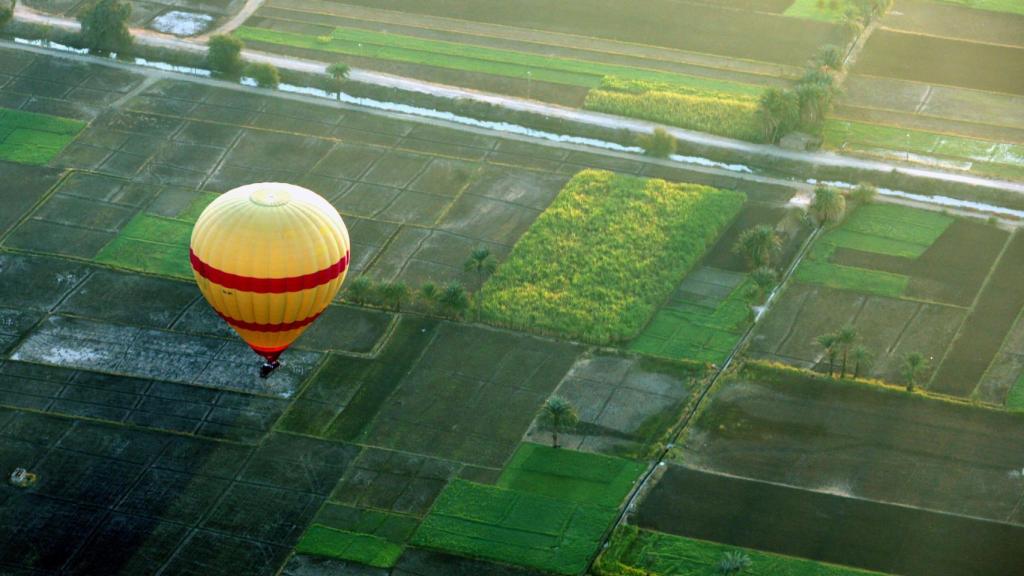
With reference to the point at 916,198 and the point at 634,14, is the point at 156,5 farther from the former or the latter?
the point at 916,198

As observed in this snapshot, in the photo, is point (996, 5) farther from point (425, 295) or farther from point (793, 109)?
point (425, 295)

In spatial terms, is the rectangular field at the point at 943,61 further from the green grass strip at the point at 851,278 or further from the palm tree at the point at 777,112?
the green grass strip at the point at 851,278

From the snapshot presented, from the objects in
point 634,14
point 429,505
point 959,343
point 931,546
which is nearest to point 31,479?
point 429,505

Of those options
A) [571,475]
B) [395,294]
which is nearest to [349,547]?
[571,475]

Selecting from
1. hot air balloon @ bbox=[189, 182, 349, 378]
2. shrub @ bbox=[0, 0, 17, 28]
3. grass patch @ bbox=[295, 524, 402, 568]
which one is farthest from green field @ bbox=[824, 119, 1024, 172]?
shrub @ bbox=[0, 0, 17, 28]

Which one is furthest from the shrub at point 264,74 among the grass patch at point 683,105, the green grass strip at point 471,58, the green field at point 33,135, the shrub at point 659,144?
the shrub at point 659,144
